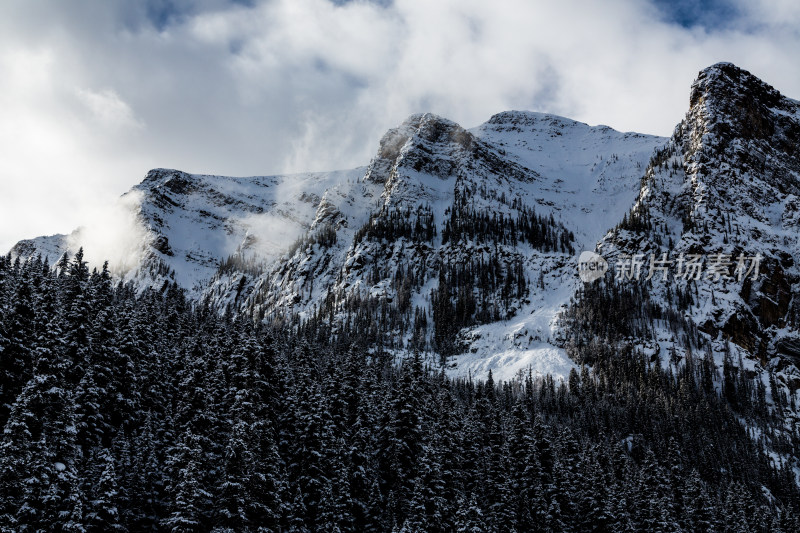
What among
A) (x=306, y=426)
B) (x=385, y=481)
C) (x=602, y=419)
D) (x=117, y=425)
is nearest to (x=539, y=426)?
(x=385, y=481)

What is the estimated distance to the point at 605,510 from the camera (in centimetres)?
5684

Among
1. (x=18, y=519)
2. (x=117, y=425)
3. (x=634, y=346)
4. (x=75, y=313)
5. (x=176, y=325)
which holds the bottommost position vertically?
(x=18, y=519)

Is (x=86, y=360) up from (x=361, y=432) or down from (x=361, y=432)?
up

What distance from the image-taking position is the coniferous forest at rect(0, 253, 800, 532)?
110 ft

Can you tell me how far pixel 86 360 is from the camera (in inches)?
1697

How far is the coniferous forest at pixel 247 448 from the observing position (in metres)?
33.5

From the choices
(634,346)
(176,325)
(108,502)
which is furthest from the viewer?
(634,346)

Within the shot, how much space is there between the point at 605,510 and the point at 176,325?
59524 millimetres

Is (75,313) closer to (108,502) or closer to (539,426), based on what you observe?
(108,502)

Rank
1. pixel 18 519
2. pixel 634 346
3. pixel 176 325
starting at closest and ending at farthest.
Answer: pixel 18 519
pixel 176 325
pixel 634 346

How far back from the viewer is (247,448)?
123ft

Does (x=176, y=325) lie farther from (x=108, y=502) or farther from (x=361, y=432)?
(x=108, y=502)

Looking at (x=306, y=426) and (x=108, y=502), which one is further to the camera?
(x=306, y=426)

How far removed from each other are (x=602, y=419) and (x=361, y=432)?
11042 cm
